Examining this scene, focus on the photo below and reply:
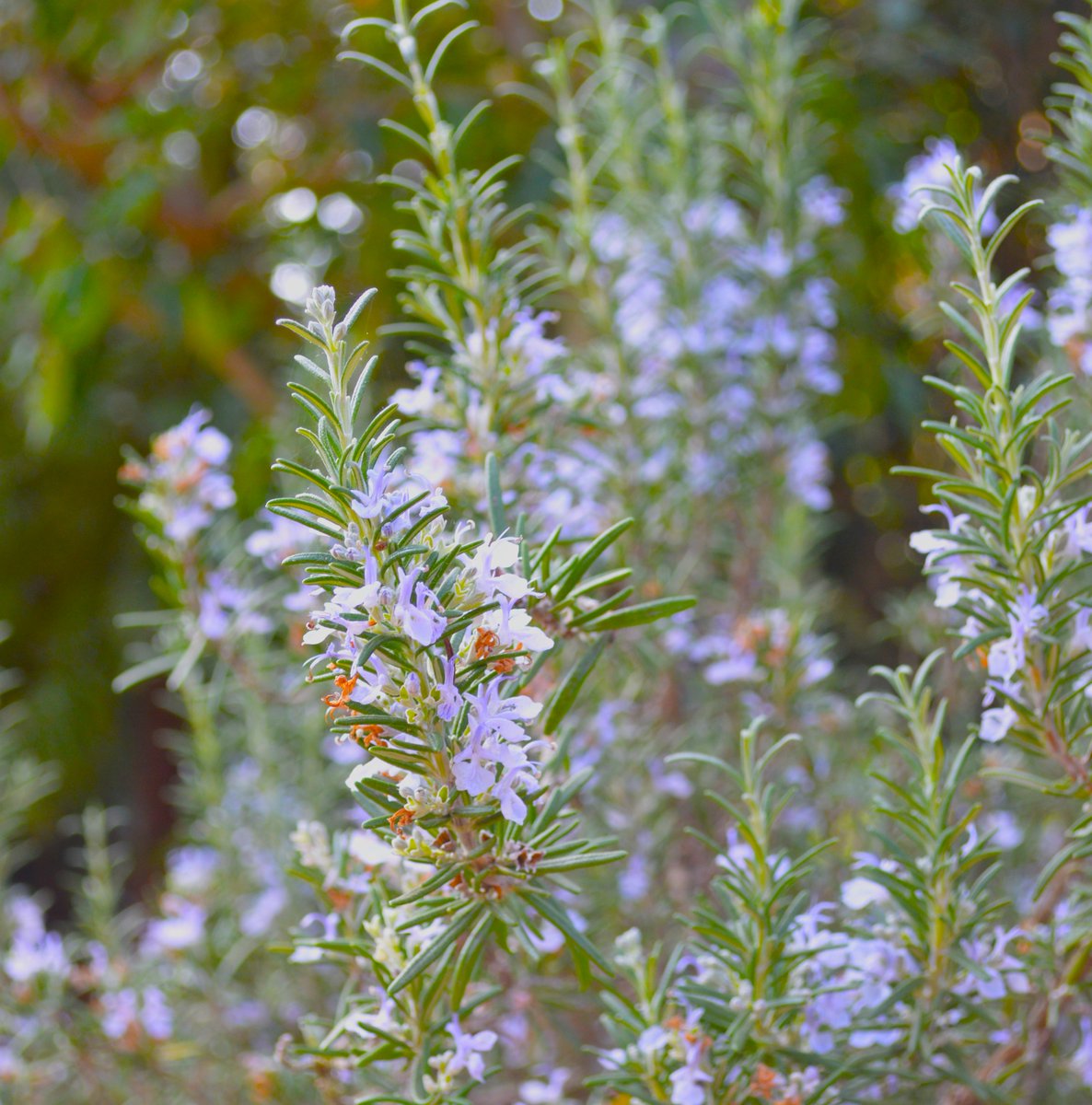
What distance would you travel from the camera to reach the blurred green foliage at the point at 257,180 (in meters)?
1.92

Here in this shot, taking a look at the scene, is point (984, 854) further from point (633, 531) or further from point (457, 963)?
point (633, 531)

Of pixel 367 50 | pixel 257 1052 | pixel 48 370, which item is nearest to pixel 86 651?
pixel 48 370

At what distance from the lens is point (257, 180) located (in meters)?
2.47

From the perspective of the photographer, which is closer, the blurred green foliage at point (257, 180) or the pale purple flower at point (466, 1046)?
the pale purple flower at point (466, 1046)

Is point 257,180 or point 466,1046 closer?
point 466,1046

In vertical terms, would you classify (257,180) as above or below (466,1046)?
above

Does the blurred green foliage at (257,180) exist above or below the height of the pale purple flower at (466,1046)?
above

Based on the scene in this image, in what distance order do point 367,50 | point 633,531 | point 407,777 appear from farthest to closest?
1. point 367,50
2. point 633,531
3. point 407,777

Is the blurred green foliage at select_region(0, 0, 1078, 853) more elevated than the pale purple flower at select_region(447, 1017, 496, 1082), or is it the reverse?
the blurred green foliage at select_region(0, 0, 1078, 853)

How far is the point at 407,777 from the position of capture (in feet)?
1.65

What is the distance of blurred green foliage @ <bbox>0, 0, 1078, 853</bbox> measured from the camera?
1.92 metres

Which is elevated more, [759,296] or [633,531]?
[759,296]

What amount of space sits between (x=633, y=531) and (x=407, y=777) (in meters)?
0.56

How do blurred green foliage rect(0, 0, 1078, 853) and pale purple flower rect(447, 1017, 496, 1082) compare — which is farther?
blurred green foliage rect(0, 0, 1078, 853)
